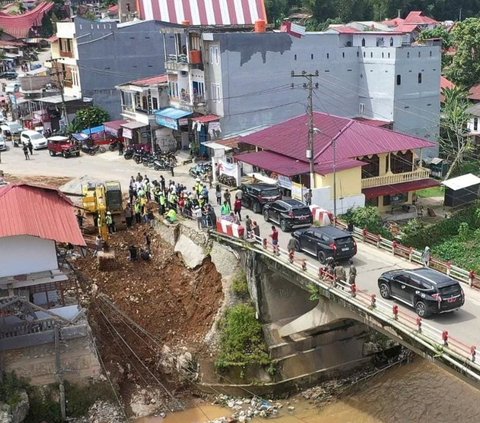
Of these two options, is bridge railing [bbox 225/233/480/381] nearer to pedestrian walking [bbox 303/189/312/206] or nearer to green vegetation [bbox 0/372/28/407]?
pedestrian walking [bbox 303/189/312/206]

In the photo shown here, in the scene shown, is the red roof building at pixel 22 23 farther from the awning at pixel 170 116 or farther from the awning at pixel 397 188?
the awning at pixel 397 188

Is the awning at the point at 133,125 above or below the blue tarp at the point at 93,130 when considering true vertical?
above

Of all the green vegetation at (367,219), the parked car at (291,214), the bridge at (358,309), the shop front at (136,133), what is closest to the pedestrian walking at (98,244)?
the bridge at (358,309)

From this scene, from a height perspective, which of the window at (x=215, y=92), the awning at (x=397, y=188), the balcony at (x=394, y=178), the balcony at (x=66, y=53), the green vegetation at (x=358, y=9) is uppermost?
the green vegetation at (x=358, y=9)

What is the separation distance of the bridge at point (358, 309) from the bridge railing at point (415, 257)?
0.05 metres

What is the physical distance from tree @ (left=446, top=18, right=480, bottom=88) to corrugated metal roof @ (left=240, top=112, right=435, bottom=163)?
1390 inches

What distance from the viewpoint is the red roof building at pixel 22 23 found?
13175 centimetres

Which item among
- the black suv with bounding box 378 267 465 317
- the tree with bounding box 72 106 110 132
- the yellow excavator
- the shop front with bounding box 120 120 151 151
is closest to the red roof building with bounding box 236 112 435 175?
the yellow excavator

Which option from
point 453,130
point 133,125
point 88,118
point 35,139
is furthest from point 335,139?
point 35,139

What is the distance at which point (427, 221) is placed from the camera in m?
49.3

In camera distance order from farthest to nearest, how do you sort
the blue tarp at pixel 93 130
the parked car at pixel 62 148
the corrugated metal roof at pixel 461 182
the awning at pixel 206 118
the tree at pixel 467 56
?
the tree at pixel 467 56, the blue tarp at pixel 93 130, the parked car at pixel 62 148, the awning at pixel 206 118, the corrugated metal roof at pixel 461 182

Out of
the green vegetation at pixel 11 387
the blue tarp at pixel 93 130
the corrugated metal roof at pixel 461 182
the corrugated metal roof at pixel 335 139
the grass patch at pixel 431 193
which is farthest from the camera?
the blue tarp at pixel 93 130

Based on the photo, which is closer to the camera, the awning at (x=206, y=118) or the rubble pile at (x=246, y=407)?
the rubble pile at (x=246, y=407)

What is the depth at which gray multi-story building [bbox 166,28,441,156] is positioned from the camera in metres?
60.6
